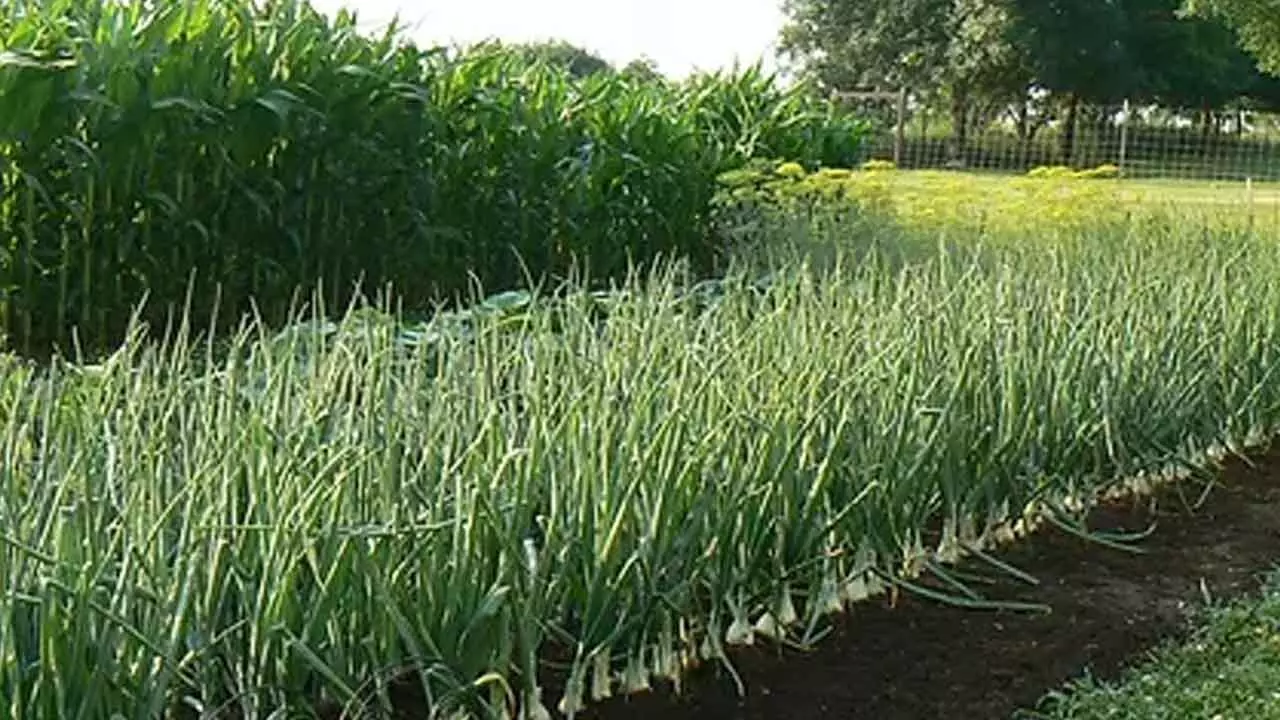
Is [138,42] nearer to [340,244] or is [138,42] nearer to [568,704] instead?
[340,244]

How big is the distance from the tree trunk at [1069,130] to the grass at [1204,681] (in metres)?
19.6

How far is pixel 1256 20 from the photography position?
1939 centimetres

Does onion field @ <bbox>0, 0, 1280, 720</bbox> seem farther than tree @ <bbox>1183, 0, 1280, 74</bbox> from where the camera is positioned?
No

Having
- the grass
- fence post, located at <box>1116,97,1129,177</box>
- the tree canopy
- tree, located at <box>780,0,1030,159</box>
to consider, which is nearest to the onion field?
the grass

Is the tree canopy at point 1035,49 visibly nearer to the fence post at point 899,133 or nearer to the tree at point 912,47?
the tree at point 912,47

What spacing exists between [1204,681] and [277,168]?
4099 millimetres

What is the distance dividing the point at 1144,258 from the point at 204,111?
333 cm

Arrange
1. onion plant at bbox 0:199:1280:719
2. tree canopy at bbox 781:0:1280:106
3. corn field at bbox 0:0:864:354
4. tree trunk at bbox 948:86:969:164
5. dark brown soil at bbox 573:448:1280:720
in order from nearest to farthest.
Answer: onion plant at bbox 0:199:1280:719 < dark brown soil at bbox 573:448:1280:720 < corn field at bbox 0:0:864:354 < tree trunk at bbox 948:86:969:164 < tree canopy at bbox 781:0:1280:106

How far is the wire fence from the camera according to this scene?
2009 centimetres

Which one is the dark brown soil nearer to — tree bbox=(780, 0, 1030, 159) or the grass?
the grass

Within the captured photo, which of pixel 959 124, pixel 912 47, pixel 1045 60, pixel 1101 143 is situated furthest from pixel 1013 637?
pixel 912 47

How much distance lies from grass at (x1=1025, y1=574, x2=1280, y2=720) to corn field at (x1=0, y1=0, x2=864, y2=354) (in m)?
2.32

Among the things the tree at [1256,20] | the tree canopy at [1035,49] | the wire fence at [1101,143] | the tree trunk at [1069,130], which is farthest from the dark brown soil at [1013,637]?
the tree canopy at [1035,49]

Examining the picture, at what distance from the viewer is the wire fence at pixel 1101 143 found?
2009cm
